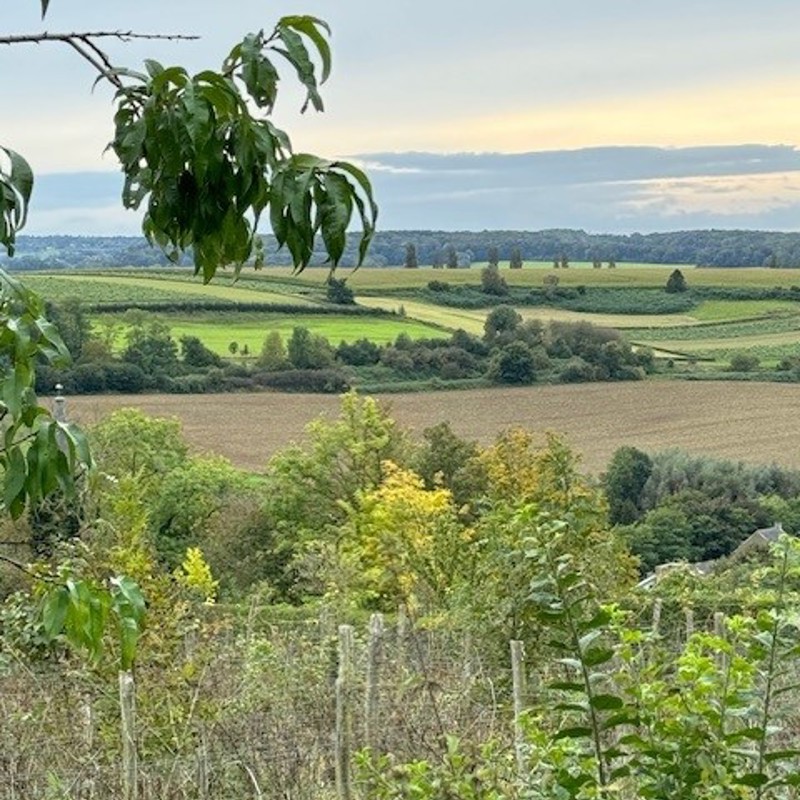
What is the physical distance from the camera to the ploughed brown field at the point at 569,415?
5225cm

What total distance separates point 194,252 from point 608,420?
56.4 metres

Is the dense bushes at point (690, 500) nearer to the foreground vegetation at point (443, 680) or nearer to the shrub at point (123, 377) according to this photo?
the foreground vegetation at point (443, 680)

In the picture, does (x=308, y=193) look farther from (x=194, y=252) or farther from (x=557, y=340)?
(x=557, y=340)

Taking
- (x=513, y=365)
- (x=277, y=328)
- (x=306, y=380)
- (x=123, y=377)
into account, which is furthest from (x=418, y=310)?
(x=123, y=377)

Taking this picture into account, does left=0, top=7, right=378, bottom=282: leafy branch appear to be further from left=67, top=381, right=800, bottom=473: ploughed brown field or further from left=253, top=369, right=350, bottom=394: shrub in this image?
left=253, top=369, right=350, bottom=394: shrub

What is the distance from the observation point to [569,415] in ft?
188

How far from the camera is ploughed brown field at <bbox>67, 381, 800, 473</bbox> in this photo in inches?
2057

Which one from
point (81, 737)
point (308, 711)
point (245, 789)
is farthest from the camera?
point (308, 711)

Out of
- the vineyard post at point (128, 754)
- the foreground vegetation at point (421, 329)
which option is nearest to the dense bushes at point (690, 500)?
the foreground vegetation at point (421, 329)

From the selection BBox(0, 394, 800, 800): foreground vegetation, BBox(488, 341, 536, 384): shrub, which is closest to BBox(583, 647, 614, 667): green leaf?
BBox(0, 394, 800, 800): foreground vegetation

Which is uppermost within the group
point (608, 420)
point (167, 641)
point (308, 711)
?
point (167, 641)

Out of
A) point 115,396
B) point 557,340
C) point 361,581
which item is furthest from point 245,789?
point 557,340

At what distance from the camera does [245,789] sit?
679cm

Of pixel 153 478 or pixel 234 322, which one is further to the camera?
pixel 234 322
